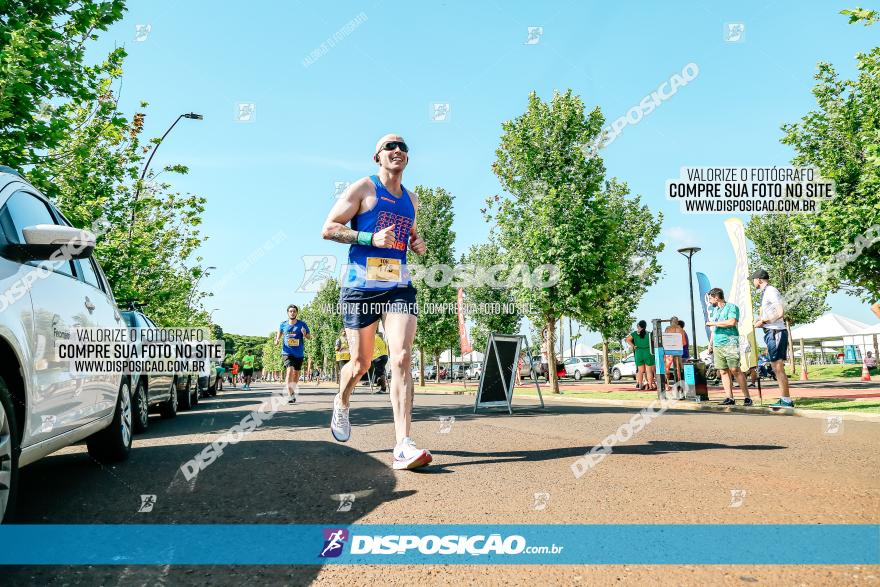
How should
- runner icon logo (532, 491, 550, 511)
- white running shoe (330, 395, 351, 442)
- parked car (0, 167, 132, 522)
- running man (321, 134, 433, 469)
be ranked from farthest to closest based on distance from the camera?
white running shoe (330, 395, 351, 442) → running man (321, 134, 433, 469) → runner icon logo (532, 491, 550, 511) → parked car (0, 167, 132, 522)

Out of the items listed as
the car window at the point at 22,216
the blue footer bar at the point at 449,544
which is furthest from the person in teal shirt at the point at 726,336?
the car window at the point at 22,216

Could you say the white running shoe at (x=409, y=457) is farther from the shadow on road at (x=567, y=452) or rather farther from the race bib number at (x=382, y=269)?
the race bib number at (x=382, y=269)

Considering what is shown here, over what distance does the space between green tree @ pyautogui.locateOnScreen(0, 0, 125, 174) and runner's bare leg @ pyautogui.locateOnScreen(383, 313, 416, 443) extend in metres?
5.91

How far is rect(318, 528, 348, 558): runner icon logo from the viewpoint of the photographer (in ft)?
8.13

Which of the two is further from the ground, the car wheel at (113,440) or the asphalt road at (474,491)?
the car wheel at (113,440)

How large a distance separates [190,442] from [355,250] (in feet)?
10.6

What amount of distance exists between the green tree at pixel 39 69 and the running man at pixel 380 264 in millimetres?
5243

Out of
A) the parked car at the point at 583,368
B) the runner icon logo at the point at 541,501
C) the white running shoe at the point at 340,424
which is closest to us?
the runner icon logo at the point at 541,501

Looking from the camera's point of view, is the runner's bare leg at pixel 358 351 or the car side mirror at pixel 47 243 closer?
the car side mirror at pixel 47 243

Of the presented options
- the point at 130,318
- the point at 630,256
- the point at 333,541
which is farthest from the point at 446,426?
the point at 630,256

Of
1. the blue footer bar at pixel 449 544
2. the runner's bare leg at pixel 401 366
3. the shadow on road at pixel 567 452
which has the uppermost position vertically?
the runner's bare leg at pixel 401 366

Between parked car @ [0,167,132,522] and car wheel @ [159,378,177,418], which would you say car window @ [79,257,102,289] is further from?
car wheel @ [159,378,177,418]

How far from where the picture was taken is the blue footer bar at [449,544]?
2.40 m

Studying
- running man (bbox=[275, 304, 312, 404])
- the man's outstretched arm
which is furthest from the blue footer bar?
running man (bbox=[275, 304, 312, 404])
